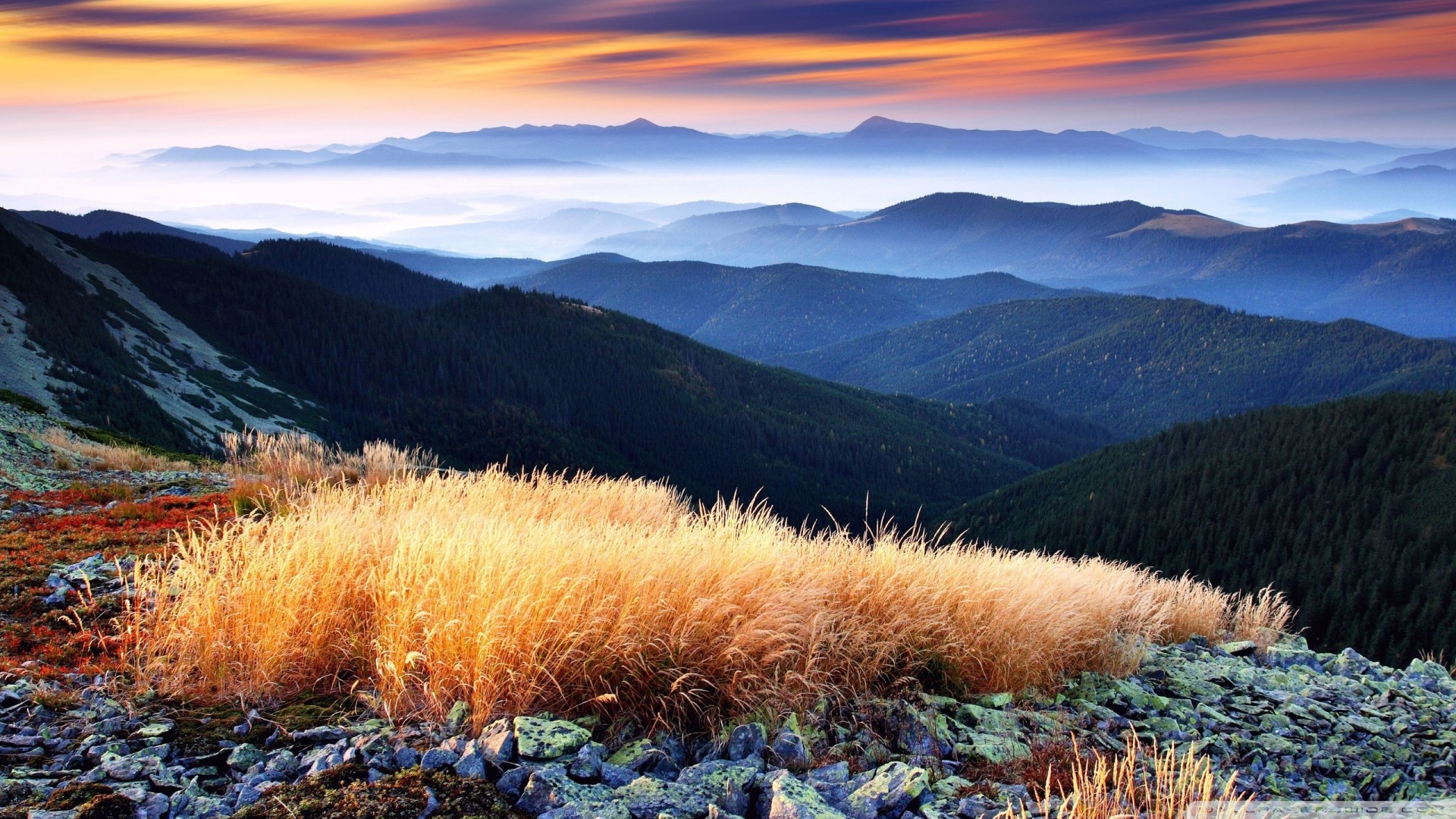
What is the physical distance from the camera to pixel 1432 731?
6883 millimetres

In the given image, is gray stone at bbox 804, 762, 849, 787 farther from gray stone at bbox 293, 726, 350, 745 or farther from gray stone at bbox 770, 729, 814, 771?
gray stone at bbox 293, 726, 350, 745

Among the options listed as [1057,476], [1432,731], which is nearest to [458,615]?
[1432,731]

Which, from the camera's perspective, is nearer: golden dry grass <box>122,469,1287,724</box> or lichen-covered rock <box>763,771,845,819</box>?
lichen-covered rock <box>763,771,845,819</box>

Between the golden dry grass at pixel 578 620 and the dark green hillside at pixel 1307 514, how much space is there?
8064cm

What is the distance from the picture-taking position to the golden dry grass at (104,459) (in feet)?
45.6

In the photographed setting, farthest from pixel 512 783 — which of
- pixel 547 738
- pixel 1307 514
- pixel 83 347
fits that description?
pixel 1307 514

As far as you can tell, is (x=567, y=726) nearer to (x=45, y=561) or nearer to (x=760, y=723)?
(x=760, y=723)

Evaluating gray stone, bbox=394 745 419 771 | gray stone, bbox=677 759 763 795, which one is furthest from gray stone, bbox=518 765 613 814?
gray stone, bbox=394 745 419 771

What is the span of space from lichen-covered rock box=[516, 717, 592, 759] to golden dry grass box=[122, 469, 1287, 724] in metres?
0.27

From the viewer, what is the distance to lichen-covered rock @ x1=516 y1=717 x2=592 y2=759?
4320 millimetres

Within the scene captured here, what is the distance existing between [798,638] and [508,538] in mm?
2242

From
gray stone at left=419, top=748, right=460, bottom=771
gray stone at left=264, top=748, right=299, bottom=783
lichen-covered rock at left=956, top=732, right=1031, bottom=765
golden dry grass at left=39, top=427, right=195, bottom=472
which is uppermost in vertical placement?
gray stone at left=419, top=748, right=460, bottom=771

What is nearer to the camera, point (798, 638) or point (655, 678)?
point (655, 678)

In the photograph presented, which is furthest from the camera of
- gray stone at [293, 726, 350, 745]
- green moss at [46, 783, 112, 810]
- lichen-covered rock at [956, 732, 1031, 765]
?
lichen-covered rock at [956, 732, 1031, 765]
